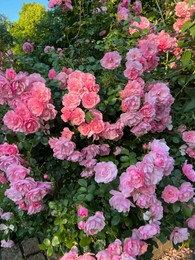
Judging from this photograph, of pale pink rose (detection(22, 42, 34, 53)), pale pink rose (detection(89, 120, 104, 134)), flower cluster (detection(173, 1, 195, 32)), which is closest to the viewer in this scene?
pale pink rose (detection(89, 120, 104, 134))

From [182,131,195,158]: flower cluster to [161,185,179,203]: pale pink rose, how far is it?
0.36m

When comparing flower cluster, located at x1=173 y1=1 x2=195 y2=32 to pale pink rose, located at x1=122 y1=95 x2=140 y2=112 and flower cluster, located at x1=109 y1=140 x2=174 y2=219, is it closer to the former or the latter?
pale pink rose, located at x1=122 y1=95 x2=140 y2=112

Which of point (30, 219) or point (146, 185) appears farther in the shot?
point (30, 219)

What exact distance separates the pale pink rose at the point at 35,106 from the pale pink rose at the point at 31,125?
0.11ft

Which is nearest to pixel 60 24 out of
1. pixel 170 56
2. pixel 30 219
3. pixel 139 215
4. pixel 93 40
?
pixel 93 40

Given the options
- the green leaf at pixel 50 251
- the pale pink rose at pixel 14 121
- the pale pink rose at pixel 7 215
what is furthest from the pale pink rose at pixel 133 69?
the pale pink rose at pixel 7 215

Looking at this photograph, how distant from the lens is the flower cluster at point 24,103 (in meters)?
1.48

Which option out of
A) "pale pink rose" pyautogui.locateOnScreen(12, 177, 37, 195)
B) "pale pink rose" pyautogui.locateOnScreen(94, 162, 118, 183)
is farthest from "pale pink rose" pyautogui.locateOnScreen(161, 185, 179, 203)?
"pale pink rose" pyautogui.locateOnScreen(12, 177, 37, 195)

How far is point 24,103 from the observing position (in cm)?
150

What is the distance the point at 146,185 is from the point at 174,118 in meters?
0.73

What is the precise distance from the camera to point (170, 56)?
7.93 ft

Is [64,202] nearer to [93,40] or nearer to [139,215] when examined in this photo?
[139,215]

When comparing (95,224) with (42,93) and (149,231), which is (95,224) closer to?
(149,231)

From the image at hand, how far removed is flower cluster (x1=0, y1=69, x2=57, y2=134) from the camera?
1.48m
